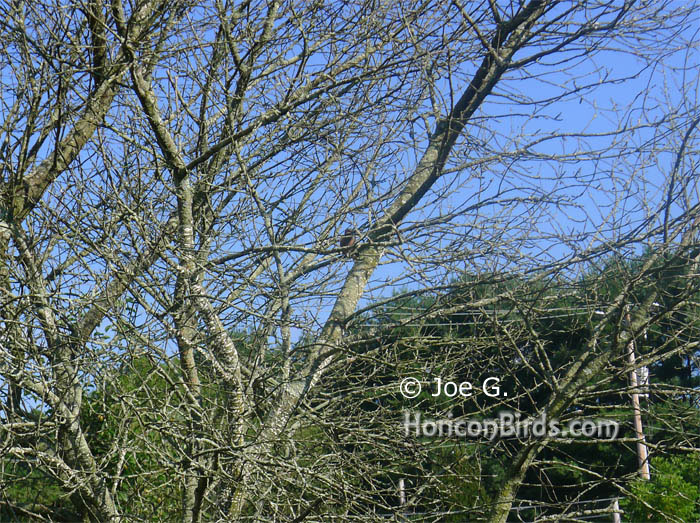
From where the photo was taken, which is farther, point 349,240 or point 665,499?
point 665,499

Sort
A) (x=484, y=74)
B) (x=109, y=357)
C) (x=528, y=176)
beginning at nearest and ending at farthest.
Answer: (x=109, y=357) < (x=528, y=176) < (x=484, y=74)

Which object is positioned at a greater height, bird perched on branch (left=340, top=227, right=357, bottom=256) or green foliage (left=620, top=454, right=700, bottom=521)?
bird perched on branch (left=340, top=227, right=357, bottom=256)

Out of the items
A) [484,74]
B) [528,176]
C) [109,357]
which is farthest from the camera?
[484,74]

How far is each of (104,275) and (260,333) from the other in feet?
2.95

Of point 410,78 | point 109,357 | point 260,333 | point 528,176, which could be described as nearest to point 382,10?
point 410,78

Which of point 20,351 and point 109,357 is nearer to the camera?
point 109,357

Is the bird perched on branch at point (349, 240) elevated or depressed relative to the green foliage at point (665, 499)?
elevated

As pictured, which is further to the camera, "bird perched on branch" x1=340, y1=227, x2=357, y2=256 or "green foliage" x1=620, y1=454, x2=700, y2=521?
"green foliage" x1=620, y1=454, x2=700, y2=521

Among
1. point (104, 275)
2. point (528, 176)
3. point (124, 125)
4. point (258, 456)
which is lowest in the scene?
point (258, 456)

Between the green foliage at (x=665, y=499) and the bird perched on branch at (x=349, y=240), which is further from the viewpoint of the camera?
the green foliage at (x=665, y=499)

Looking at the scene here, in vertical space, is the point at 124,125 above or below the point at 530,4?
below

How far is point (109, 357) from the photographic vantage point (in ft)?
12.6

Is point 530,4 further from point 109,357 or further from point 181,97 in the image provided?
point 109,357

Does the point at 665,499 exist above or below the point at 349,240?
below
